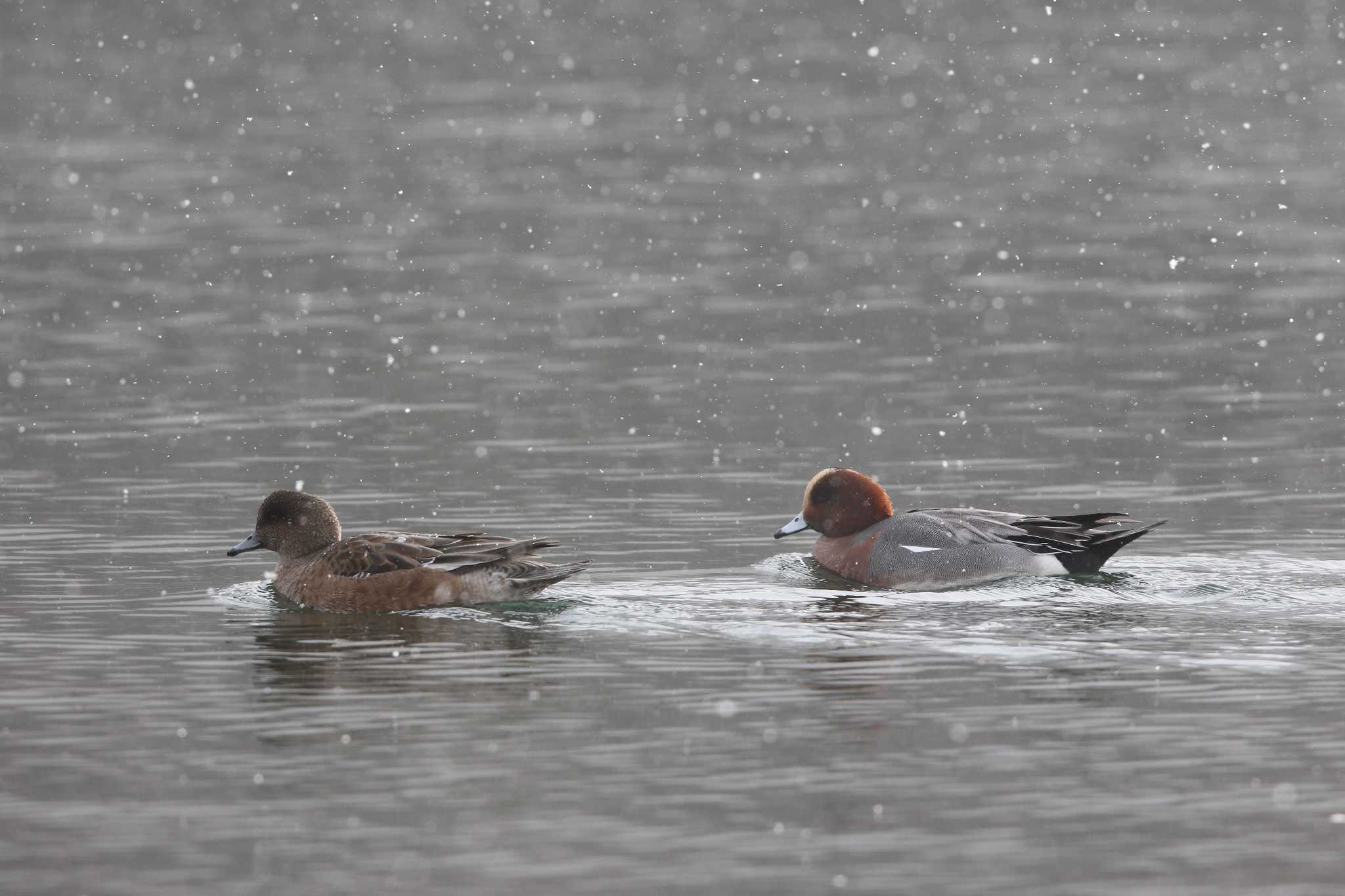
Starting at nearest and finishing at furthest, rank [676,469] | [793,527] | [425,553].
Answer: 1. [425,553]
2. [793,527]
3. [676,469]

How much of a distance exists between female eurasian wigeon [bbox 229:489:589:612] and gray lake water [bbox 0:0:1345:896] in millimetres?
241

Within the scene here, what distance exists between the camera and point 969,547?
1576 cm

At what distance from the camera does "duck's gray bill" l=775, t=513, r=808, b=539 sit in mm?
16688

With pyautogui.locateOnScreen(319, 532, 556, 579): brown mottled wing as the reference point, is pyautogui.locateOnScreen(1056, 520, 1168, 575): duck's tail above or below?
below

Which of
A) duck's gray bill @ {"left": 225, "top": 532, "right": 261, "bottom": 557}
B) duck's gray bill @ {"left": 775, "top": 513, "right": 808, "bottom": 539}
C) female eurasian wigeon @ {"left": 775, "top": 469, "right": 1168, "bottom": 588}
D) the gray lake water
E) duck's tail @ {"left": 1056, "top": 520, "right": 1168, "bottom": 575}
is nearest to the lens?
the gray lake water

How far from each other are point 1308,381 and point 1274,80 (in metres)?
28.7

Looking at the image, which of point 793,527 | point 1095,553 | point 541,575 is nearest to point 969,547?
point 1095,553

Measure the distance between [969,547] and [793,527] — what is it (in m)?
1.56

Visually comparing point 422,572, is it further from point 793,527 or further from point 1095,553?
point 1095,553

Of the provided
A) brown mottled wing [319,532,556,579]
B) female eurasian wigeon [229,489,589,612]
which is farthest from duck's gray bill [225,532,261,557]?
brown mottled wing [319,532,556,579]

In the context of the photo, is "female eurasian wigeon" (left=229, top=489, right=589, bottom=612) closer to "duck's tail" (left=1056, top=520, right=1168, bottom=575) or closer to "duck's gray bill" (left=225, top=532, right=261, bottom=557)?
"duck's gray bill" (left=225, top=532, right=261, bottom=557)

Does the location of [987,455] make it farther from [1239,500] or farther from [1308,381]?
[1308,381]

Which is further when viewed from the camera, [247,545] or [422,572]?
[247,545]

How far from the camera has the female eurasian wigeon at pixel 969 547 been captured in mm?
15672
